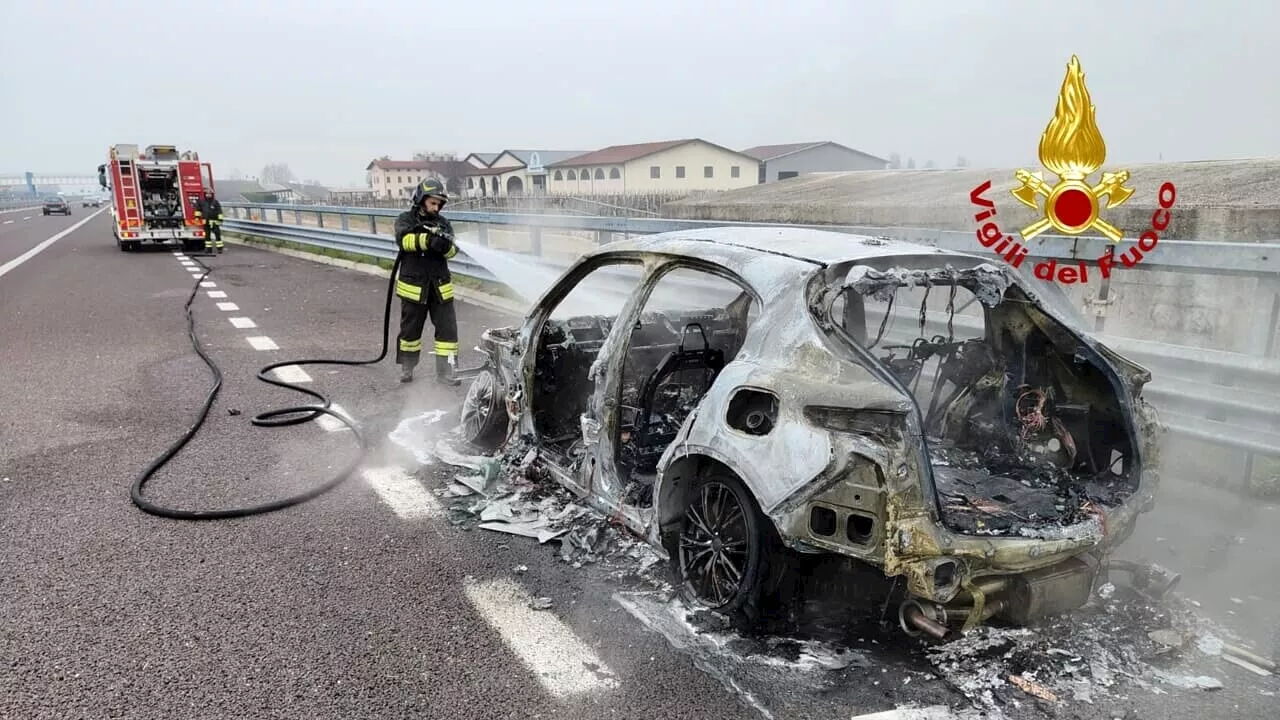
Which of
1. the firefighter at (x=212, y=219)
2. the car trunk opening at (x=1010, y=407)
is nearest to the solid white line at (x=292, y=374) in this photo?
the car trunk opening at (x=1010, y=407)

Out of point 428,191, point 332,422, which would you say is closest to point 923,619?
point 332,422

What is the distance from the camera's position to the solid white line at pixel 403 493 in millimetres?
4328

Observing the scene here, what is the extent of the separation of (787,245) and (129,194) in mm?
22836

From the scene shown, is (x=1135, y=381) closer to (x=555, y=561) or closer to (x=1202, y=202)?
(x=555, y=561)

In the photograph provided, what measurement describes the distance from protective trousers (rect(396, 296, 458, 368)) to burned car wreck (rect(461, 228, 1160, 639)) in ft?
8.52

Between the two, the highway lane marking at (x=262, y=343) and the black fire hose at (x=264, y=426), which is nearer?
the black fire hose at (x=264, y=426)

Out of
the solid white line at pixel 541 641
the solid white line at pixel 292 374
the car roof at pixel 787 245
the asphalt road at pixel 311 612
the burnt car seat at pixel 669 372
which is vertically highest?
the car roof at pixel 787 245

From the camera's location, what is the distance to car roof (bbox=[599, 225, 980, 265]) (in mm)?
3227

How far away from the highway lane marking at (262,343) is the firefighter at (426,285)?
2279 mm

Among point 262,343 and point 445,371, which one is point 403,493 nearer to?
point 445,371

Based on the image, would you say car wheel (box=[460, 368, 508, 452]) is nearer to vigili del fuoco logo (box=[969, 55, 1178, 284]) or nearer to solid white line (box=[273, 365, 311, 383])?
solid white line (box=[273, 365, 311, 383])

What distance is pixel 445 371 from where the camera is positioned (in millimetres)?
7125

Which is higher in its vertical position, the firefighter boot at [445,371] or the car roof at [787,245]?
the car roof at [787,245]

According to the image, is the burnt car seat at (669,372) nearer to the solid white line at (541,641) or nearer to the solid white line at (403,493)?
the solid white line at (541,641)
